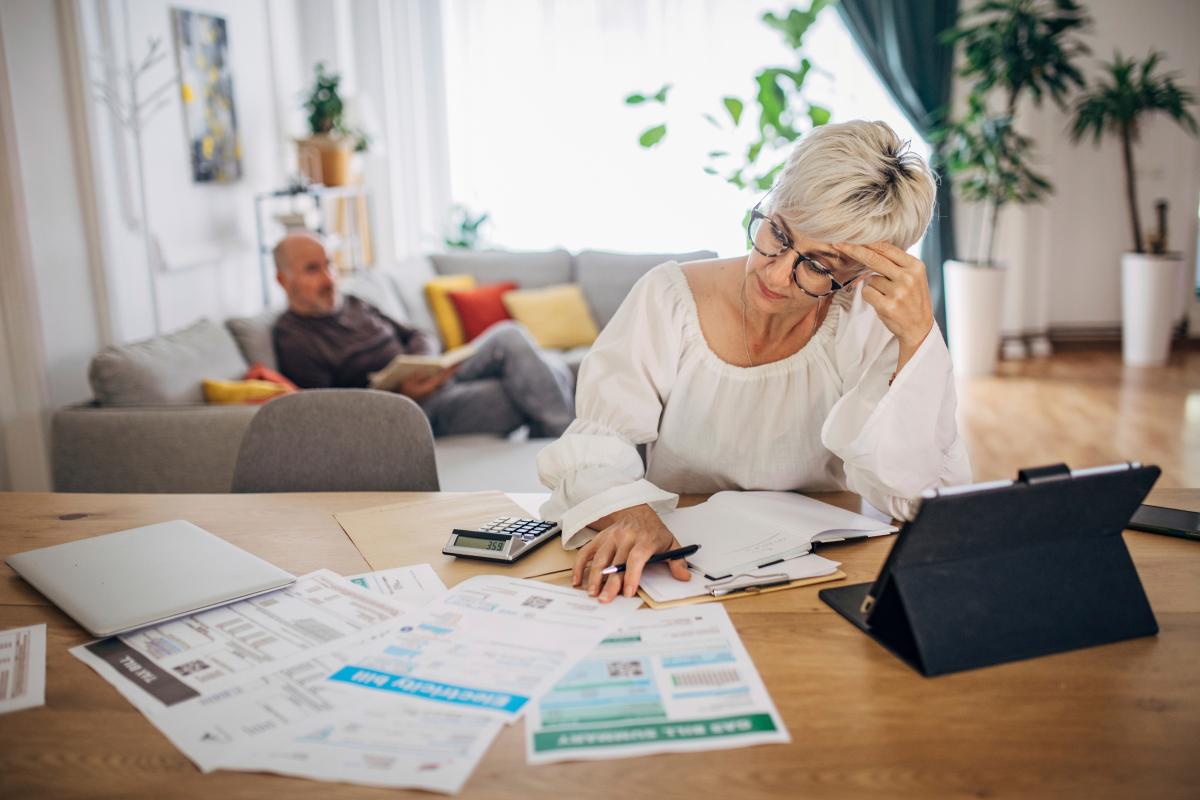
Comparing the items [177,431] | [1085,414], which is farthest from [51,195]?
[1085,414]

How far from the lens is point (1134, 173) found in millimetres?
5973

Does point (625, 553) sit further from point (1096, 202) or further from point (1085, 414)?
point (1096, 202)

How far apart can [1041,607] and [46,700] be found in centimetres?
107

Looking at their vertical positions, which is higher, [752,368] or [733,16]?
[733,16]

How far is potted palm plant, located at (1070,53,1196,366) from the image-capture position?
556 centimetres

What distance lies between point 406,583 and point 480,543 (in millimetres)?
131

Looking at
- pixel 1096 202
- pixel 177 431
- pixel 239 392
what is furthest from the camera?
pixel 1096 202

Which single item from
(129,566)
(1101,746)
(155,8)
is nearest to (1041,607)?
(1101,746)

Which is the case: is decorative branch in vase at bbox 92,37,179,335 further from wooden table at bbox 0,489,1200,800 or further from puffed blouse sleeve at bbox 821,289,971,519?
puffed blouse sleeve at bbox 821,289,971,519

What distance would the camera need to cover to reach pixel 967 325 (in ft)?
18.7

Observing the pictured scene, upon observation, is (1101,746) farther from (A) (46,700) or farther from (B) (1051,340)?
(B) (1051,340)

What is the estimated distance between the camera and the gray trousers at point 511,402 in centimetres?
366

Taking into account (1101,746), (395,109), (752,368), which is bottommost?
(1101,746)

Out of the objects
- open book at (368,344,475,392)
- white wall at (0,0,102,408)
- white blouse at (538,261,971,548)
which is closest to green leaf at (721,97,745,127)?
open book at (368,344,475,392)
